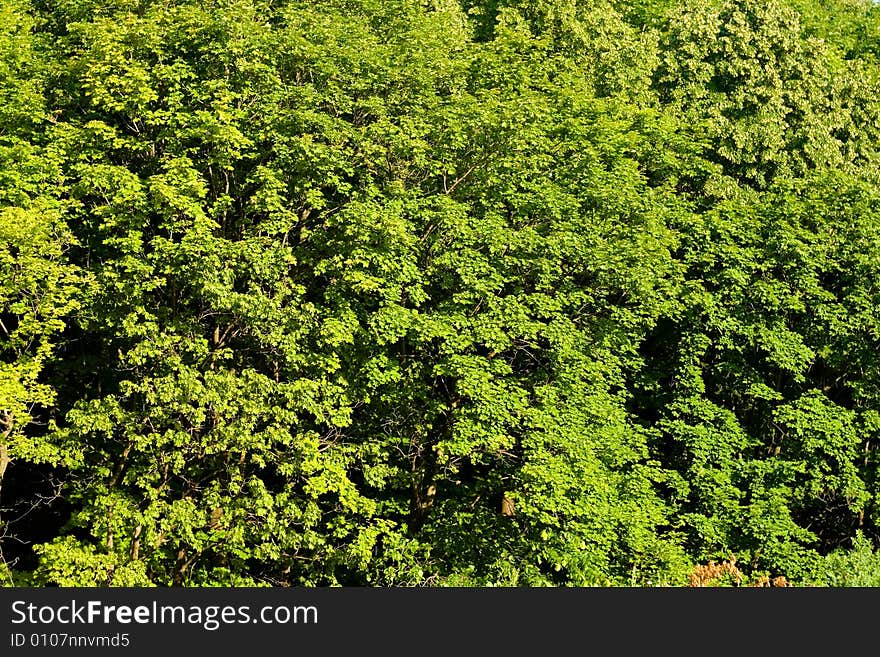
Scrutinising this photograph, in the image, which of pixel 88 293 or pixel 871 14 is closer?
pixel 88 293

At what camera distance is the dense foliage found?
21984mm

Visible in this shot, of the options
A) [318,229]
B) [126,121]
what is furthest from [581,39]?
[126,121]

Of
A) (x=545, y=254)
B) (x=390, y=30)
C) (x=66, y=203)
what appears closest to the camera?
(x=66, y=203)

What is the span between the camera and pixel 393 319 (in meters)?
22.9

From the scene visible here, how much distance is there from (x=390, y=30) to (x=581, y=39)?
745 centimetres

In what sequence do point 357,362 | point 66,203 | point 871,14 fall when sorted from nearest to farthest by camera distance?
point 66,203
point 357,362
point 871,14

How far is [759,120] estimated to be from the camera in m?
34.2

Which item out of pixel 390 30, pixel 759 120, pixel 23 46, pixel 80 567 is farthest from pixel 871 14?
pixel 80 567

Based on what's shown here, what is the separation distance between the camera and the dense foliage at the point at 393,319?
22.0 m

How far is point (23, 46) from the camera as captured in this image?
80.7ft

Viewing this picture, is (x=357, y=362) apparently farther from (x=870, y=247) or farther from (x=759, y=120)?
(x=759, y=120)

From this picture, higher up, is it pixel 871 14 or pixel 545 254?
pixel 871 14

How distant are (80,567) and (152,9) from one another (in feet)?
43.7

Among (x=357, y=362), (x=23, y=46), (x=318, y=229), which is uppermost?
(x=23, y=46)
